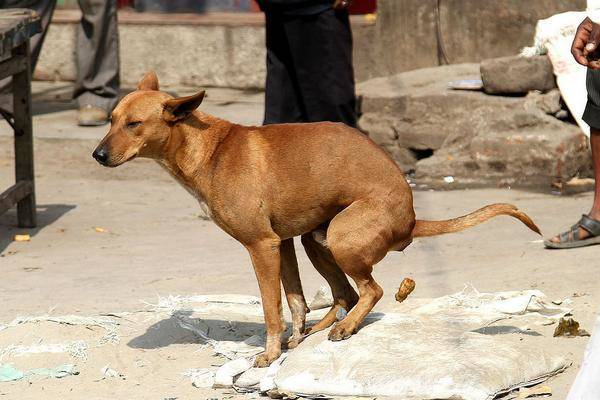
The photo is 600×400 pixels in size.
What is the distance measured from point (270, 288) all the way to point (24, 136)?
11.5 feet

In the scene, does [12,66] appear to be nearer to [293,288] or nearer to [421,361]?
[293,288]

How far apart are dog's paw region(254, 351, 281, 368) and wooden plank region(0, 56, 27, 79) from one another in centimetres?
309

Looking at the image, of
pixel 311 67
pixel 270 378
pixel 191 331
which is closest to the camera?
pixel 270 378

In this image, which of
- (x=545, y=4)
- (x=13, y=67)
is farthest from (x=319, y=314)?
(x=545, y=4)

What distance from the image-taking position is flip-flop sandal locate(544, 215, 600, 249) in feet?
20.8

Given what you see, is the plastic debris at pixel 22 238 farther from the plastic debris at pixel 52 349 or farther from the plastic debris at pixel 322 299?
the plastic debris at pixel 322 299

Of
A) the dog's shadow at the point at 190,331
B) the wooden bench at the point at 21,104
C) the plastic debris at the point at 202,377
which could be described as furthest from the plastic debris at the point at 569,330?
the wooden bench at the point at 21,104

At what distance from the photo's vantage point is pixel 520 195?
8141 mm

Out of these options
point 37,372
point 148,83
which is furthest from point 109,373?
point 148,83

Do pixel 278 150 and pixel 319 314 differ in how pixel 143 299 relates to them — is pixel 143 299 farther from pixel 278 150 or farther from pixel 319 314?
pixel 278 150

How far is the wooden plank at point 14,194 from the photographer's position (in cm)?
731

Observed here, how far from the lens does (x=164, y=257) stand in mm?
7000

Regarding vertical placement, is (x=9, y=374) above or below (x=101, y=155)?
below

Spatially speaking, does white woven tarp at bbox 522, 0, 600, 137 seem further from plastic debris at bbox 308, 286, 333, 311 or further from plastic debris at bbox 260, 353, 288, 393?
plastic debris at bbox 260, 353, 288, 393
